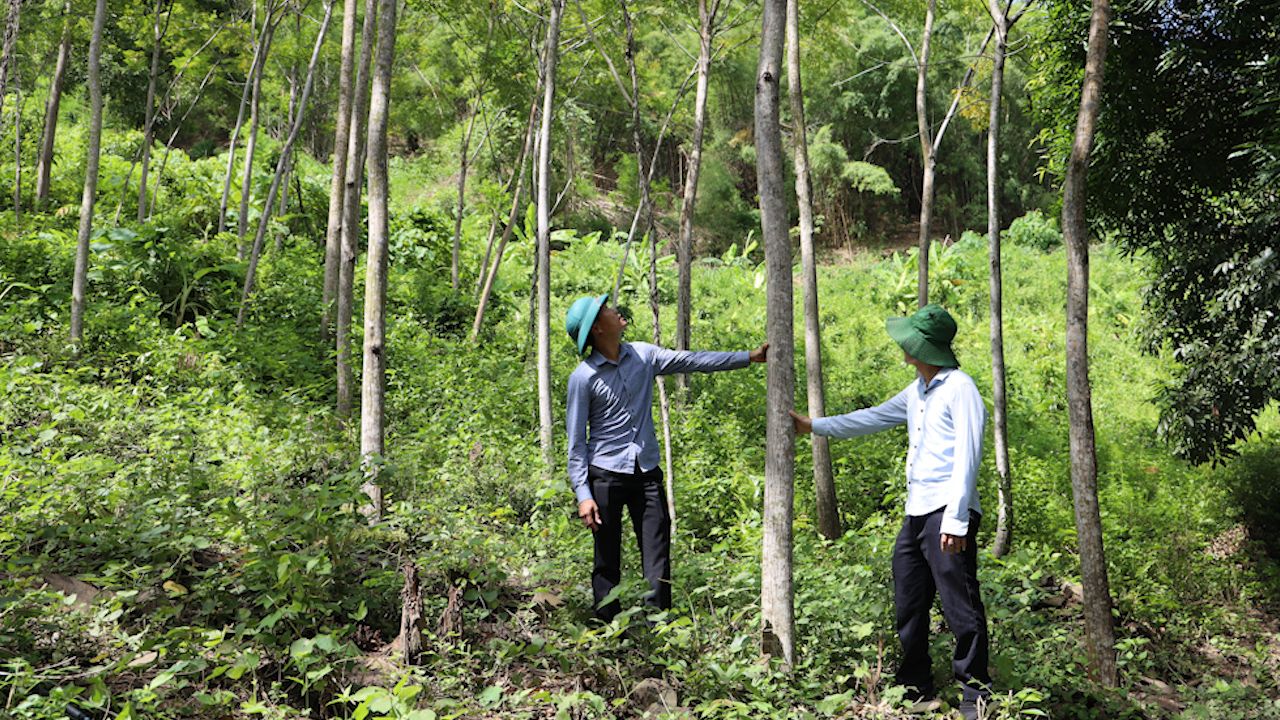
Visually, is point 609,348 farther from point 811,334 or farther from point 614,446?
point 811,334

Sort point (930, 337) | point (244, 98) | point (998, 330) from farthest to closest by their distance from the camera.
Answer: point (244, 98)
point (998, 330)
point (930, 337)

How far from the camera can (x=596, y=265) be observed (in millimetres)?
17969

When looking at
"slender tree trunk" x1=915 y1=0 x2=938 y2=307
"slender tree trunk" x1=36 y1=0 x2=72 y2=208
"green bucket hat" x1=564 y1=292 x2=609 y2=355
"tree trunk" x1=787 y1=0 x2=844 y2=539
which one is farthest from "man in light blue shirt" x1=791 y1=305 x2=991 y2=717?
"slender tree trunk" x1=36 y1=0 x2=72 y2=208

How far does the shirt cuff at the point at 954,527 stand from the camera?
360 centimetres

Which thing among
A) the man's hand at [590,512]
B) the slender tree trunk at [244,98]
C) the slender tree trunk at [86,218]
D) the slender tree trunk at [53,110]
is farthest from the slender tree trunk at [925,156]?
the slender tree trunk at [53,110]

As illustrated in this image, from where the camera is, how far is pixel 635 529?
4.16 meters

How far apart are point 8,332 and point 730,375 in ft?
24.3

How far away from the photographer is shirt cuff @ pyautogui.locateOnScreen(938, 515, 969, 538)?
11.8 feet

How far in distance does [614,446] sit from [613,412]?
15 cm

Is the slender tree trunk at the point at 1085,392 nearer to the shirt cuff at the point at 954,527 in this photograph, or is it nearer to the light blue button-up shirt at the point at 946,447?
Result: the light blue button-up shirt at the point at 946,447

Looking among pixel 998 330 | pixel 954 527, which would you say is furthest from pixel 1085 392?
pixel 998 330

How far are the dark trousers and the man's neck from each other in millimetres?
1457

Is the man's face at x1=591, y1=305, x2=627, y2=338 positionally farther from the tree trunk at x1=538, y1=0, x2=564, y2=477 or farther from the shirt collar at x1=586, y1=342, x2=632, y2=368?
the tree trunk at x1=538, y1=0, x2=564, y2=477

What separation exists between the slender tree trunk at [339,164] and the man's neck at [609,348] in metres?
5.37
